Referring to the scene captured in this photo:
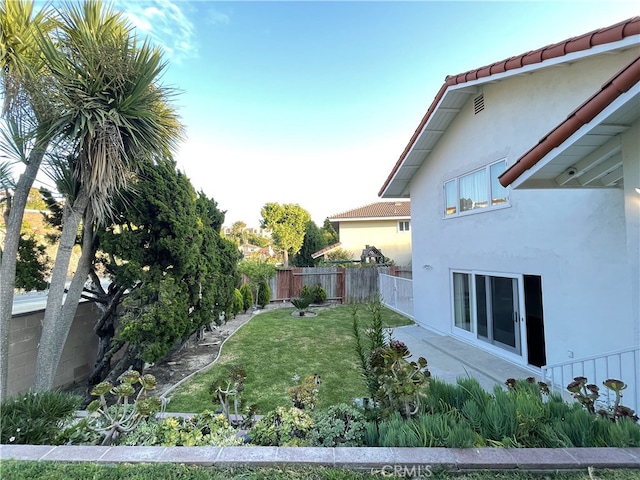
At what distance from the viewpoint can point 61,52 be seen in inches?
200

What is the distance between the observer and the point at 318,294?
16516 millimetres

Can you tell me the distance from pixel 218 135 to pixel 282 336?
341 inches

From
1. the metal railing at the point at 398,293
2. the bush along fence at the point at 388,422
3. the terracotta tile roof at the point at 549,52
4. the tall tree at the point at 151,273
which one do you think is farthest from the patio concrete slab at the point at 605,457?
the metal railing at the point at 398,293

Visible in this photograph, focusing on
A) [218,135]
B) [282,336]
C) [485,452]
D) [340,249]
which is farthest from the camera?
[340,249]

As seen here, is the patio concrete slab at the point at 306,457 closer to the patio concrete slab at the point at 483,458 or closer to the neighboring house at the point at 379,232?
the patio concrete slab at the point at 483,458

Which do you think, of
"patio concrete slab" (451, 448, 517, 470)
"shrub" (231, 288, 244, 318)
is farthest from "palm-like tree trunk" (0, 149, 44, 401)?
"shrub" (231, 288, 244, 318)

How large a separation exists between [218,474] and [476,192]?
8.39 metres

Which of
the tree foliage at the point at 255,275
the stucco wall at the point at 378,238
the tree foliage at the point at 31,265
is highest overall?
the stucco wall at the point at 378,238

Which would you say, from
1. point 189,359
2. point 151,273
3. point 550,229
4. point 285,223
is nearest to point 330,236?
point 285,223

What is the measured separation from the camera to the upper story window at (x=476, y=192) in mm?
7320

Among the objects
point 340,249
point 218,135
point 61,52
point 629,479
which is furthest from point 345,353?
point 340,249

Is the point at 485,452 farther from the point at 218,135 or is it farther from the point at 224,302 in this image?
the point at 218,135

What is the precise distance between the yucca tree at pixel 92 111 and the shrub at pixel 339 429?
5.31m

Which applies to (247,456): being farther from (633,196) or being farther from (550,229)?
(550,229)
